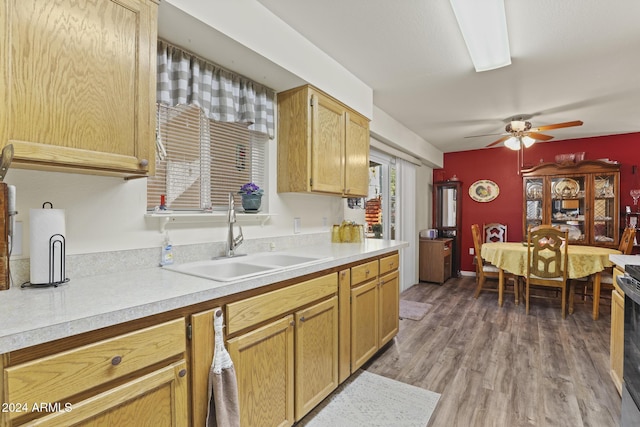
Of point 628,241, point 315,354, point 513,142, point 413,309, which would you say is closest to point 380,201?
point 413,309

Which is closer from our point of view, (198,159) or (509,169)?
(198,159)

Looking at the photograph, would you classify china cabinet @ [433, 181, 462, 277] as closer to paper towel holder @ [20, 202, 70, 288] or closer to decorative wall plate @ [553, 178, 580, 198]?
decorative wall plate @ [553, 178, 580, 198]

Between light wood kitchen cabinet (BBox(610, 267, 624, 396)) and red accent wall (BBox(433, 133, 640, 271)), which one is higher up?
red accent wall (BBox(433, 133, 640, 271))

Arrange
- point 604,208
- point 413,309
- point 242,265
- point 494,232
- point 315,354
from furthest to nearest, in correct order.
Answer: point 494,232
point 604,208
point 413,309
point 242,265
point 315,354

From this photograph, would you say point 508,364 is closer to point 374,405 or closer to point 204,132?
point 374,405

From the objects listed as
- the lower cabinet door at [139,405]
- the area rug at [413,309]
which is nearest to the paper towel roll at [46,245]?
the lower cabinet door at [139,405]

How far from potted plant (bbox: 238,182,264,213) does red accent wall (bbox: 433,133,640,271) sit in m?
4.90

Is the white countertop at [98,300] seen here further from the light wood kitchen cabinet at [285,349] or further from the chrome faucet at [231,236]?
the chrome faucet at [231,236]

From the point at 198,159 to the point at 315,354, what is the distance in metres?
1.38

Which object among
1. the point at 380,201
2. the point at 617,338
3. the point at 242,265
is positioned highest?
the point at 380,201

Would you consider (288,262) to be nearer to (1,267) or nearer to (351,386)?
(351,386)

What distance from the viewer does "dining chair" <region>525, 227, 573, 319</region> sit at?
3.54 meters

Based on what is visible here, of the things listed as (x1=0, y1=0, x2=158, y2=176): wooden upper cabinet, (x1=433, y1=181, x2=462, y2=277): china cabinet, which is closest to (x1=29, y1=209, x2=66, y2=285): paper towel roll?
(x1=0, y1=0, x2=158, y2=176): wooden upper cabinet

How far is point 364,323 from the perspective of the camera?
2.26m
